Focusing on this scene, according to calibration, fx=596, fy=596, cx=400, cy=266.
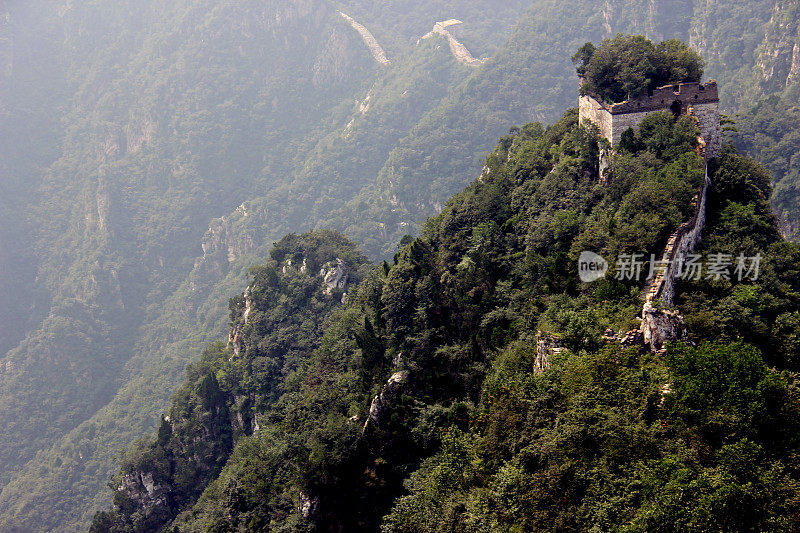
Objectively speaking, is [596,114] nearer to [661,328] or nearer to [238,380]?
[661,328]

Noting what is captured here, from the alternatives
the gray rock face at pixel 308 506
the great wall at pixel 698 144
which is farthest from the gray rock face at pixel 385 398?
the great wall at pixel 698 144

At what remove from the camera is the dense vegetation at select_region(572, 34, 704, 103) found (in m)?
39.1

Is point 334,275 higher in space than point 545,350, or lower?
higher

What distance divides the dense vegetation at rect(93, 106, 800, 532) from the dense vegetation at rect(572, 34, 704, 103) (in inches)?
123

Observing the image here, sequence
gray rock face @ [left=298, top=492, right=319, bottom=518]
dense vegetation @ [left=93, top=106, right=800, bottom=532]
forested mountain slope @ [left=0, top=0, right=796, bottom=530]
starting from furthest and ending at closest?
forested mountain slope @ [left=0, top=0, right=796, bottom=530]
gray rock face @ [left=298, top=492, right=319, bottom=518]
dense vegetation @ [left=93, top=106, right=800, bottom=532]

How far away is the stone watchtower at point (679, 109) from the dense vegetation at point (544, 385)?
4.77 feet

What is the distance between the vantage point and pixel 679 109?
1500 inches

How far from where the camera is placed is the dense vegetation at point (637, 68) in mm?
39094

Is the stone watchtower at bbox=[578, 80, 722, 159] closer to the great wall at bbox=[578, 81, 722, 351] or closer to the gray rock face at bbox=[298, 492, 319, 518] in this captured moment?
the great wall at bbox=[578, 81, 722, 351]

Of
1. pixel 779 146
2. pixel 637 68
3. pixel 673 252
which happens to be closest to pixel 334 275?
pixel 637 68

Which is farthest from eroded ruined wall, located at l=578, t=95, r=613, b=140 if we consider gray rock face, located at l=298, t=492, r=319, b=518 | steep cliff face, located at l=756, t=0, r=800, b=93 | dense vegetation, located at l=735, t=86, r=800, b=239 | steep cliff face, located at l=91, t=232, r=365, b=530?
steep cliff face, located at l=756, t=0, r=800, b=93

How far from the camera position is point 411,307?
44.0m

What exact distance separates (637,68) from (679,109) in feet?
12.9

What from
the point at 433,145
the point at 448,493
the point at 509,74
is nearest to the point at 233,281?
the point at 433,145
